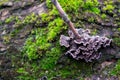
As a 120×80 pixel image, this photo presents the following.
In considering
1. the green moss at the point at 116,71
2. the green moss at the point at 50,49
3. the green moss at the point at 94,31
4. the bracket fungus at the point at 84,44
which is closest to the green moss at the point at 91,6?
the green moss at the point at 50,49

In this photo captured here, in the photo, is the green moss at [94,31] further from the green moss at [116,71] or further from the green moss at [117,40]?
the green moss at [116,71]

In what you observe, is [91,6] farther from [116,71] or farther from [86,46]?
[116,71]

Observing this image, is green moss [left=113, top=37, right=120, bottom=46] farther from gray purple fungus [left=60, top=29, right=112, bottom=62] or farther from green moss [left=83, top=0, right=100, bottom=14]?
green moss [left=83, top=0, right=100, bottom=14]

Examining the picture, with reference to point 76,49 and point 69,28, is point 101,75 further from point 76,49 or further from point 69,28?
point 69,28

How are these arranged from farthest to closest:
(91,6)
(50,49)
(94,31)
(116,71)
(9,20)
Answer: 1. (9,20)
2. (91,6)
3. (94,31)
4. (50,49)
5. (116,71)

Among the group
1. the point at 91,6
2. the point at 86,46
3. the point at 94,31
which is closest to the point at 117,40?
the point at 94,31

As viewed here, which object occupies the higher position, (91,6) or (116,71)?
(91,6)

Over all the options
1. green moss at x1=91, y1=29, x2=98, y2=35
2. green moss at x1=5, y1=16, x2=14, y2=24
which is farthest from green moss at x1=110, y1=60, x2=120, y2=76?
green moss at x1=5, y1=16, x2=14, y2=24
